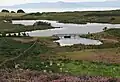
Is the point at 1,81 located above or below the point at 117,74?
above

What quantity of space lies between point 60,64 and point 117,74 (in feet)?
27.8

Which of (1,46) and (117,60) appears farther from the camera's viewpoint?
(1,46)

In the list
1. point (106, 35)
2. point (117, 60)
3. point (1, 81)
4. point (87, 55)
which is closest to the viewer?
point (1, 81)

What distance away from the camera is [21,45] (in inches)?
2370

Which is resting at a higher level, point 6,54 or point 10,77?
point 10,77

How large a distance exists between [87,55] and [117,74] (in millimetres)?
15812

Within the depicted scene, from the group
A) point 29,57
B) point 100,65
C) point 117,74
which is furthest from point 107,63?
point 29,57

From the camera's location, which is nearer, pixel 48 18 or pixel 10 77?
pixel 10 77

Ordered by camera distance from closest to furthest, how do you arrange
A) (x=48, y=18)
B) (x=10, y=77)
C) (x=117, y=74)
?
(x=10, y=77), (x=117, y=74), (x=48, y=18)

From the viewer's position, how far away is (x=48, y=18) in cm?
16662

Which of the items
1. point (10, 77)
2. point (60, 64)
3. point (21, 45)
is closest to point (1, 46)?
point (21, 45)

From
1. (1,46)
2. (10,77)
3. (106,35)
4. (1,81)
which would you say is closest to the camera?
(1,81)

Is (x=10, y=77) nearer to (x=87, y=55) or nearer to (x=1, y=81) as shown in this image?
(x=1, y=81)

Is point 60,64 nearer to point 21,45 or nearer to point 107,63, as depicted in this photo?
point 107,63
